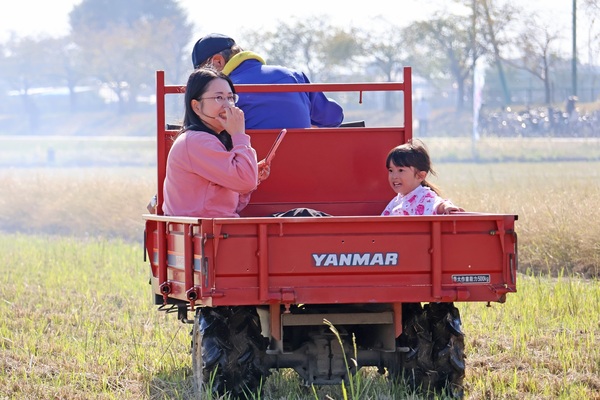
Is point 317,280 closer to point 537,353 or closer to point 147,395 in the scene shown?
point 147,395

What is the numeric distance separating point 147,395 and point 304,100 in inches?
96.1

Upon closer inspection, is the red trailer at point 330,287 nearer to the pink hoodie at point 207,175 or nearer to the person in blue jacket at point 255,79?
the pink hoodie at point 207,175

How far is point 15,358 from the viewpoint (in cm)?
821

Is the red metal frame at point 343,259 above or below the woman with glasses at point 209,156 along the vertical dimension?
below

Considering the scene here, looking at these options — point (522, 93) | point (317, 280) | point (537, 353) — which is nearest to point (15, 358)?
point (317, 280)

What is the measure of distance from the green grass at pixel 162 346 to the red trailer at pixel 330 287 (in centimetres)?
25

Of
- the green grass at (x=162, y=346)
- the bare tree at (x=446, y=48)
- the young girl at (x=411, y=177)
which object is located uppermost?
the bare tree at (x=446, y=48)

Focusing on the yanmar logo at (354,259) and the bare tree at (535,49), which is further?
the bare tree at (535,49)

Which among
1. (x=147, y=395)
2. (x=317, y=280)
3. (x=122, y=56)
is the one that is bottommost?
(x=147, y=395)

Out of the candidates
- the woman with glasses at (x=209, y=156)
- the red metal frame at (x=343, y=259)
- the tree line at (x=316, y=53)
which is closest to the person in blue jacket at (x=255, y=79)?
the woman with glasses at (x=209, y=156)

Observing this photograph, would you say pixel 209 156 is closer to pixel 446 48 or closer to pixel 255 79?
pixel 255 79

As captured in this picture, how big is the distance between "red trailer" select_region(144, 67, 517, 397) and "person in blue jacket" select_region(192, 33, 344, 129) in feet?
4.57

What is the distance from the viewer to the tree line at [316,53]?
5134 cm

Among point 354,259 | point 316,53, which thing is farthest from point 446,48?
point 354,259
